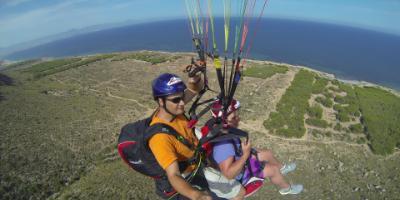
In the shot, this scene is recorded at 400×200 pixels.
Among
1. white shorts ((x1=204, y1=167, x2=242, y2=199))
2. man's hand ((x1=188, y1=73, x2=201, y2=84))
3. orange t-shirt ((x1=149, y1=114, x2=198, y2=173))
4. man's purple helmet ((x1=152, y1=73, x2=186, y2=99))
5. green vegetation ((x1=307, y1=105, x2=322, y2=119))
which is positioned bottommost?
green vegetation ((x1=307, y1=105, x2=322, y2=119))

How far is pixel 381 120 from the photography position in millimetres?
28625

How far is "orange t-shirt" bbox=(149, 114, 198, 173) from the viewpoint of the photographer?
13.3 ft

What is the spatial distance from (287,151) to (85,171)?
43.4 ft

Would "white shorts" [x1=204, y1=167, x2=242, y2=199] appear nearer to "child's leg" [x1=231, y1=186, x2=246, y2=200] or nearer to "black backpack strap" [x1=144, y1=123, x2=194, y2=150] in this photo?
"child's leg" [x1=231, y1=186, x2=246, y2=200]

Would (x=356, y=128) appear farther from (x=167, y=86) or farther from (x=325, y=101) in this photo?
(x=167, y=86)

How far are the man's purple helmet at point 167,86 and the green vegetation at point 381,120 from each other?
22.1 m

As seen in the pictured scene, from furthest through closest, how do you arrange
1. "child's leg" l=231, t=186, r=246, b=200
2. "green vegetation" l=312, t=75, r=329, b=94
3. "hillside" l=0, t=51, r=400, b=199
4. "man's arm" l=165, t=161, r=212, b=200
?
"green vegetation" l=312, t=75, r=329, b=94
"hillside" l=0, t=51, r=400, b=199
"child's leg" l=231, t=186, r=246, b=200
"man's arm" l=165, t=161, r=212, b=200

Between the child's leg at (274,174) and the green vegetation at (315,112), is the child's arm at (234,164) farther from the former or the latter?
the green vegetation at (315,112)

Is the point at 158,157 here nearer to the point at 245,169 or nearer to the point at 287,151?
the point at 245,169

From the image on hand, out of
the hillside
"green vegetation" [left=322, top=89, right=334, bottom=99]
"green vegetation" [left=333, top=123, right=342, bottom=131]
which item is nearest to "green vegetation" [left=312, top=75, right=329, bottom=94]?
the hillside

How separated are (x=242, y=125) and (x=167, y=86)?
68.1 ft

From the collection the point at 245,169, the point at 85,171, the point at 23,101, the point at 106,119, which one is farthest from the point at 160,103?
the point at 23,101

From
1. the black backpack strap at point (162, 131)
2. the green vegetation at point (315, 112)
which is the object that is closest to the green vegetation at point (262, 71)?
the green vegetation at point (315, 112)

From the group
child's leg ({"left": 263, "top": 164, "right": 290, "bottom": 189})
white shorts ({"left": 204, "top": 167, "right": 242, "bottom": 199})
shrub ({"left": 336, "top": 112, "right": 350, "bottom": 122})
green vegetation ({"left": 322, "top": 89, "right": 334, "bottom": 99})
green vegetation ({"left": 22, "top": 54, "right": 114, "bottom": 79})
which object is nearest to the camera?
white shorts ({"left": 204, "top": 167, "right": 242, "bottom": 199})
